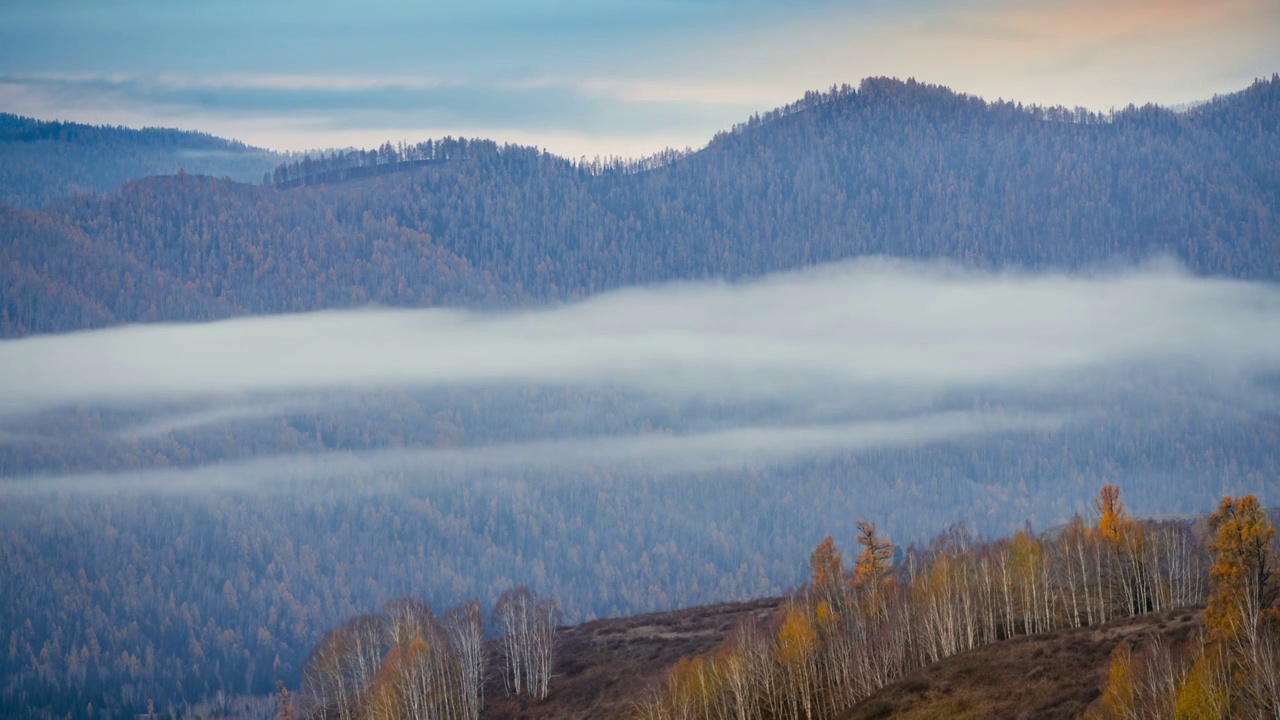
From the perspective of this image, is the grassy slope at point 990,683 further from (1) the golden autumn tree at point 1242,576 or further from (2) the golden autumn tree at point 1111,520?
(2) the golden autumn tree at point 1111,520

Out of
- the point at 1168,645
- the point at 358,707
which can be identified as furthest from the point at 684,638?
the point at 1168,645

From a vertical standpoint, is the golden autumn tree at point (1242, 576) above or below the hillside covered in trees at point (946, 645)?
above

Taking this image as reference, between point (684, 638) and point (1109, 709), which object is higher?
point (1109, 709)

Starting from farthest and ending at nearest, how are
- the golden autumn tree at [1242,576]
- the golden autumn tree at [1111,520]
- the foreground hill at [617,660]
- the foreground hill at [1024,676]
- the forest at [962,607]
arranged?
the foreground hill at [617,660], the golden autumn tree at [1111,520], the forest at [962,607], the foreground hill at [1024,676], the golden autumn tree at [1242,576]

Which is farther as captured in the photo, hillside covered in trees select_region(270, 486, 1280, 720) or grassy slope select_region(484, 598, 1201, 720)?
grassy slope select_region(484, 598, 1201, 720)

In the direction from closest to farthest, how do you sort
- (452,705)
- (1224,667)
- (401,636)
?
(1224,667), (452,705), (401,636)

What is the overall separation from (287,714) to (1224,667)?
115027 millimetres

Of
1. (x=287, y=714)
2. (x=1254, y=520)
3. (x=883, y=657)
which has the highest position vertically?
(x=1254, y=520)

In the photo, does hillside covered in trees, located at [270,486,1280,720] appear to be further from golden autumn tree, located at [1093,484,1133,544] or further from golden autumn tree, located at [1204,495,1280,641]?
golden autumn tree, located at [1093,484,1133,544]

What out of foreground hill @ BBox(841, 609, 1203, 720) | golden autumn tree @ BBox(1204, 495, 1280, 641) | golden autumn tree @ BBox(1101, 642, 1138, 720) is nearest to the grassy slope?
foreground hill @ BBox(841, 609, 1203, 720)

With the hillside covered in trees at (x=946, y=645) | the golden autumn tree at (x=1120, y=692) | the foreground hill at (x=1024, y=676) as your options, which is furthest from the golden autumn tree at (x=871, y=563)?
the golden autumn tree at (x=1120, y=692)

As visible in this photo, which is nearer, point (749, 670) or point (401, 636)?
point (749, 670)

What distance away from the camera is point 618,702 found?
534 ft

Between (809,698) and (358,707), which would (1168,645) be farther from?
(358,707)
